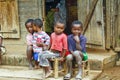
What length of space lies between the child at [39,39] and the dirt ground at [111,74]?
54.4 inches

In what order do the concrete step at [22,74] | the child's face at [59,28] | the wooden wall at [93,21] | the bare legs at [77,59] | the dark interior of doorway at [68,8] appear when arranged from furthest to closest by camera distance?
the dark interior of doorway at [68,8] < the wooden wall at [93,21] < the concrete step at [22,74] < the child's face at [59,28] < the bare legs at [77,59]

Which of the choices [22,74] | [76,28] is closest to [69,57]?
[76,28]

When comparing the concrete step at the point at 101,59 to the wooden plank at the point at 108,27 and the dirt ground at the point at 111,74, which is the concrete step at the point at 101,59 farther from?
the wooden plank at the point at 108,27

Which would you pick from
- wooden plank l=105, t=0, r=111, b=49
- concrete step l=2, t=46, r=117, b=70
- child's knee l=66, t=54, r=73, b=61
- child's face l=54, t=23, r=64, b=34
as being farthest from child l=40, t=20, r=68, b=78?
wooden plank l=105, t=0, r=111, b=49

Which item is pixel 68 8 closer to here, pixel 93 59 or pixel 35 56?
pixel 93 59

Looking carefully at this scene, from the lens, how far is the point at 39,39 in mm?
6984

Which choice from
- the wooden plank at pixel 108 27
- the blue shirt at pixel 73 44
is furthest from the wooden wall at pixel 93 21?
the blue shirt at pixel 73 44

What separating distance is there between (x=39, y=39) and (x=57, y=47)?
542 mm

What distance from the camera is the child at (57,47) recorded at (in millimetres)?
6534

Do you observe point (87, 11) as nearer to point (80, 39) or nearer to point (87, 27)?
point (87, 27)

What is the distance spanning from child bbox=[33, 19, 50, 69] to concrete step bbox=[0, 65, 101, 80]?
34 centimetres

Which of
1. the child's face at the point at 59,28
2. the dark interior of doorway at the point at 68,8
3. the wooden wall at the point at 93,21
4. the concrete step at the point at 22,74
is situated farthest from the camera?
the dark interior of doorway at the point at 68,8

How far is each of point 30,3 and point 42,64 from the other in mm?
2996

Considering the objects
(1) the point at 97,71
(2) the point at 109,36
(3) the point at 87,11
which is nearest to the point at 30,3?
(3) the point at 87,11
